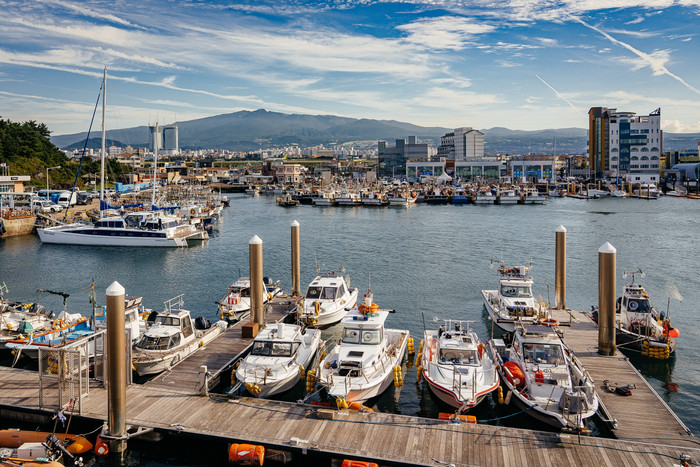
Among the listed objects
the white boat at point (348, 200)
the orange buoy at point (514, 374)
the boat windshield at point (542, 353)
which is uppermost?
the white boat at point (348, 200)

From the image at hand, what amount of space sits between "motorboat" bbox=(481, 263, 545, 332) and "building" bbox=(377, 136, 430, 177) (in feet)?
444

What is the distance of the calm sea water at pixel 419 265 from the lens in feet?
64.6

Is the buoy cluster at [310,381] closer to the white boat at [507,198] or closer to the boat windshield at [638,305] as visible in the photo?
the boat windshield at [638,305]

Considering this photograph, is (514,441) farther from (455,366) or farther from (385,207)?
(385,207)

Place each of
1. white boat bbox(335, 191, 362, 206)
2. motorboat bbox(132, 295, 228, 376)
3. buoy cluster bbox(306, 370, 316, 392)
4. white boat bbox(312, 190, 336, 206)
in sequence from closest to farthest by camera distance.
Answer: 1. buoy cluster bbox(306, 370, 316, 392)
2. motorboat bbox(132, 295, 228, 376)
3. white boat bbox(335, 191, 362, 206)
4. white boat bbox(312, 190, 336, 206)

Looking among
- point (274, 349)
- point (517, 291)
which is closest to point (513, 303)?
point (517, 291)

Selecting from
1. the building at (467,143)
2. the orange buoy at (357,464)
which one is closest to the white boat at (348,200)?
the orange buoy at (357,464)

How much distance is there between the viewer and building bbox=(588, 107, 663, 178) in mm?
114250

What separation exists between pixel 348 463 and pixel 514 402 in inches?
220

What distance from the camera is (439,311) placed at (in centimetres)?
2484

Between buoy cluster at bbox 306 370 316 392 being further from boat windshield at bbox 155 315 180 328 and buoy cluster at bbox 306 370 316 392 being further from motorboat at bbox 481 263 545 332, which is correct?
motorboat at bbox 481 263 545 332

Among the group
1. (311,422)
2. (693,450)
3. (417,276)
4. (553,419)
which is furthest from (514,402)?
(417,276)

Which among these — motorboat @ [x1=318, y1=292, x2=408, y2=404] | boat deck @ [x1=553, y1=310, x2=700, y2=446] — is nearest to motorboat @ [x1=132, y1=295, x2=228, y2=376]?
motorboat @ [x1=318, y1=292, x2=408, y2=404]

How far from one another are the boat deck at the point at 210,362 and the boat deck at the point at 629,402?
10.3 m
